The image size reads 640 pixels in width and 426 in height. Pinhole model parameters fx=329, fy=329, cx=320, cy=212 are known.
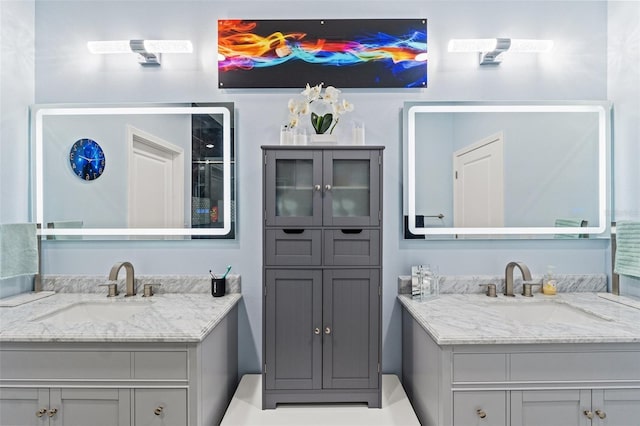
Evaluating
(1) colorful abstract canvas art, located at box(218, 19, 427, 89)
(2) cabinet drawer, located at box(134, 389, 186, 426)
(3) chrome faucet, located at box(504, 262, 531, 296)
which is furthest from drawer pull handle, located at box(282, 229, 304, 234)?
(3) chrome faucet, located at box(504, 262, 531, 296)

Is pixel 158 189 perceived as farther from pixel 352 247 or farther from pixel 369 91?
pixel 369 91

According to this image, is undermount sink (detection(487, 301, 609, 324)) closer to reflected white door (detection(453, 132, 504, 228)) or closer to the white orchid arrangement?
reflected white door (detection(453, 132, 504, 228))

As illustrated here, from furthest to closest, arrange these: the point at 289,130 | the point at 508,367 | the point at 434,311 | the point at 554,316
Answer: the point at 289,130 → the point at 554,316 → the point at 434,311 → the point at 508,367

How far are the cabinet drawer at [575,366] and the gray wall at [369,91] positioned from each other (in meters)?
0.68

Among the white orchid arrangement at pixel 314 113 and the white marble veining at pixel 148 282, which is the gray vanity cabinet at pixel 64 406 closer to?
the white marble veining at pixel 148 282

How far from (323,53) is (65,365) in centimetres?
195

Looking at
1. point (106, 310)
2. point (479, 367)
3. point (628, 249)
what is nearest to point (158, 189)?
point (106, 310)

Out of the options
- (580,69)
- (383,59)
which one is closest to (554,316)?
(580,69)

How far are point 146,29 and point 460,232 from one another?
7.20 feet

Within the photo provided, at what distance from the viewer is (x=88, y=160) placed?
75.8 inches

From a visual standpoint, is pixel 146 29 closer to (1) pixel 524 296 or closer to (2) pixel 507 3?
(2) pixel 507 3

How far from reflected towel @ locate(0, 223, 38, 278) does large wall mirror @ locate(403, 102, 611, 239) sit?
212 centimetres

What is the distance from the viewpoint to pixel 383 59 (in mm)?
1927

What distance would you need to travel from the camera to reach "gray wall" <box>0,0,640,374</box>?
1934mm
